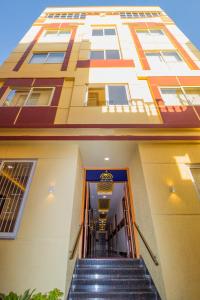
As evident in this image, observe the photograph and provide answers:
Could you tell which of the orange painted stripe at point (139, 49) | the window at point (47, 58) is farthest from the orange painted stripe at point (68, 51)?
the orange painted stripe at point (139, 49)

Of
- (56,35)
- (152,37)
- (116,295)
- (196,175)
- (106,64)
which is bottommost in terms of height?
(116,295)

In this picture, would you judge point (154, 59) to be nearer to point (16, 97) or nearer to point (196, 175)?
point (196, 175)

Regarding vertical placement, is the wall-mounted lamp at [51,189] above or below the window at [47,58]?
below

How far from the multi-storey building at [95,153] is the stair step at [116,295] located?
30 cm

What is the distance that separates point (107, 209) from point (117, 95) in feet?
35.8

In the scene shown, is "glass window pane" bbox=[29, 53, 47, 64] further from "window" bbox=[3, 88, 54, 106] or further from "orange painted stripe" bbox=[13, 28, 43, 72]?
"window" bbox=[3, 88, 54, 106]

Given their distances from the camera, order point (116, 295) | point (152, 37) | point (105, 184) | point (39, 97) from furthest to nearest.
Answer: point (152, 37) → point (105, 184) → point (39, 97) → point (116, 295)

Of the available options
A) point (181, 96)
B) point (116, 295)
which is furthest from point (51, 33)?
point (116, 295)

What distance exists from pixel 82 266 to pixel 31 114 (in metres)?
4.83

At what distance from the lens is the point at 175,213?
3.78 meters

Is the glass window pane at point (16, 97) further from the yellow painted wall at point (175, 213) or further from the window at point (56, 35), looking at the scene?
the window at point (56, 35)

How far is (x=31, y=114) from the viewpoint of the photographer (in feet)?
17.3

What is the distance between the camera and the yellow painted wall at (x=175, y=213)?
3.16 m

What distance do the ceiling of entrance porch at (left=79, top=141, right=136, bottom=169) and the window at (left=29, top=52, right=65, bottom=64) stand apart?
5235mm
